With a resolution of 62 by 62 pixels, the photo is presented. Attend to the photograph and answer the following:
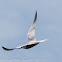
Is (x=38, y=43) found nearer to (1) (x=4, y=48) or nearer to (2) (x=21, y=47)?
(2) (x=21, y=47)

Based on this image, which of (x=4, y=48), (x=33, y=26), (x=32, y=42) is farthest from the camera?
(x=33, y=26)

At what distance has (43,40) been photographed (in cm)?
9094

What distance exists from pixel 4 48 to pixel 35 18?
22.3 meters

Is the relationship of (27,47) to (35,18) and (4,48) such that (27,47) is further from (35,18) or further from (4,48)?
(35,18)

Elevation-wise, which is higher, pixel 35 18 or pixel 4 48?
pixel 35 18

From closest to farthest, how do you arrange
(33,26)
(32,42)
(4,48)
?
1. (4,48)
2. (32,42)
3. (33,26)

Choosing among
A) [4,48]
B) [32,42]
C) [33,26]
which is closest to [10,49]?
[4,48]

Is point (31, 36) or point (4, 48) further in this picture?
point (31, 36)

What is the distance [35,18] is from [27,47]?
52.1 ft

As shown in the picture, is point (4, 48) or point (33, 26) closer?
point (4, 48)

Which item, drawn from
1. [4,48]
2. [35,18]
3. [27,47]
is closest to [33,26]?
[35,18]

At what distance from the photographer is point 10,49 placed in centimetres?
9150

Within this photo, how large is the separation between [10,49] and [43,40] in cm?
1179

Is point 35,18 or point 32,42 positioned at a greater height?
point 35,18
